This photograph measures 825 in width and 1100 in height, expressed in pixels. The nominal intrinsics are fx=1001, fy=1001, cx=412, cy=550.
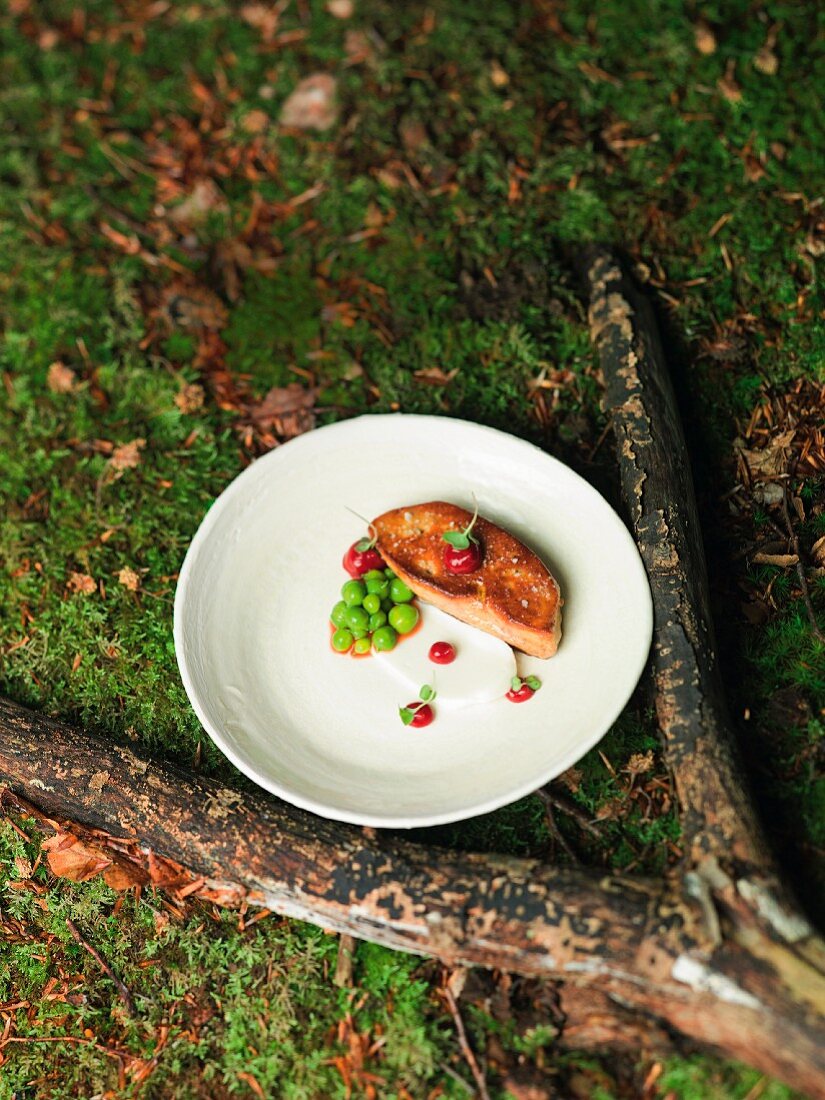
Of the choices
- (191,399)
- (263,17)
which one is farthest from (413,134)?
(191,399)

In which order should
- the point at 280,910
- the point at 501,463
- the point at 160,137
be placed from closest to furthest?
the point at 280,910
the point at 501,463
the point at 160,137

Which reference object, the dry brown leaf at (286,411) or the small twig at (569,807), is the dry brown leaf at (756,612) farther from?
the dry brown leaf at (286,411)

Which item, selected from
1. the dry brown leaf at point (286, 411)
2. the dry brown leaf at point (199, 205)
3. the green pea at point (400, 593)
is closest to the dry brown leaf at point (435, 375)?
the dry brown leaf at point (286, 411)

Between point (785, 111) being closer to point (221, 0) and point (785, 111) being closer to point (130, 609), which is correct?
point (221, 0)

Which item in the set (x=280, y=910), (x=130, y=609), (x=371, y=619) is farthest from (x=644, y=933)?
(x=130, y=609)

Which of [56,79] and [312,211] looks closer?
[312,211]

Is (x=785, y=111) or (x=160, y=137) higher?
(x=785, y=111)
